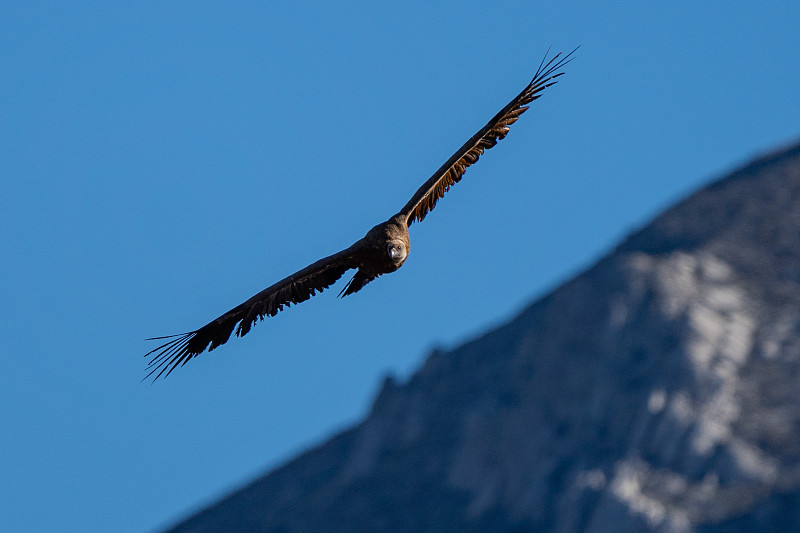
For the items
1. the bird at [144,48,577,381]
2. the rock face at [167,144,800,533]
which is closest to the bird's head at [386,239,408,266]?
the bird at [144,48,577,381]

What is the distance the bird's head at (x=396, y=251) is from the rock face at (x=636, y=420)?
5048 inches

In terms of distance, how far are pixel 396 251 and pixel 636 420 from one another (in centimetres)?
14961

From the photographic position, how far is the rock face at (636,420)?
513 ft

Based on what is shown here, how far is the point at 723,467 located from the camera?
515 ft

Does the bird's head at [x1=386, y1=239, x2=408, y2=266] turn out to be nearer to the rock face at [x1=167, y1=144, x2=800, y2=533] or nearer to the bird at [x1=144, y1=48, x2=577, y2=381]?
the bird at [x1=144, y1=48, x2=577, y2=381]

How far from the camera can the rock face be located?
156 meters

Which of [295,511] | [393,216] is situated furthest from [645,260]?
[393,216]

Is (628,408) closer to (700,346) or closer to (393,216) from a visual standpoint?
(700,346)

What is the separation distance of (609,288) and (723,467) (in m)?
40.5

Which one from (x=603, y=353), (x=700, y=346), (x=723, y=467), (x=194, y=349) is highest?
(x=603, y=353)

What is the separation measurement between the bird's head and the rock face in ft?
421

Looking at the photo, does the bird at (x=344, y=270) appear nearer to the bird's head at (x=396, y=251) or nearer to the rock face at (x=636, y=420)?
the bird's head at (x=396, y=251)

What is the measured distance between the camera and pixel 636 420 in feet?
552

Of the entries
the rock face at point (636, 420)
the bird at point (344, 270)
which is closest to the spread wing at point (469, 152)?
the bird at point (344, 270)
